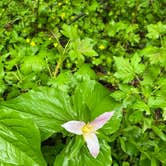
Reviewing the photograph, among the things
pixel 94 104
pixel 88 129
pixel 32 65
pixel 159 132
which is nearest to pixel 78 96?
pixel 94 104

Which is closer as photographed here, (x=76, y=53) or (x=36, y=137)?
(x=36, y=137)

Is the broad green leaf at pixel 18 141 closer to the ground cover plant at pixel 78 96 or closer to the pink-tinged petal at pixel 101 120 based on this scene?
the ground cover plant at pixel 78 96

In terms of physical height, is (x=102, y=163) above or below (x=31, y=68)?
below

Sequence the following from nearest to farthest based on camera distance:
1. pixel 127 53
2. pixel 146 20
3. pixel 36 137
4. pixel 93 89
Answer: pixel 36 137
pixel 93 89
pixel 127 53
pixel 146 20

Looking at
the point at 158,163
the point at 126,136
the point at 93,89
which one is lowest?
the point at 158,163

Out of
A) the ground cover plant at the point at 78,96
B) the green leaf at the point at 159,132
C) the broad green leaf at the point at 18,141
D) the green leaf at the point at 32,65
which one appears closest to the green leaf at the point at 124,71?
the ground cover plant at the point at 78,96

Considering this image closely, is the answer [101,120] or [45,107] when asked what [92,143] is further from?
[45,107]

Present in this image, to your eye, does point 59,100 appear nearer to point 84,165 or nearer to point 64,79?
point 64,79

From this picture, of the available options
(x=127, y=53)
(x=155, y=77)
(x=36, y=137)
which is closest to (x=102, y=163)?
(x=36, y=137)

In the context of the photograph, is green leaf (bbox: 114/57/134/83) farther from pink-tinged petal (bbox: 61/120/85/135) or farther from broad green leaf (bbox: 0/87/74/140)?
pink-tinged petal (bbox: 61/120/85/135)
